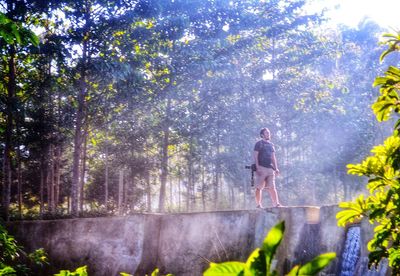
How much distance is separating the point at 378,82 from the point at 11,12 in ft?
33.2

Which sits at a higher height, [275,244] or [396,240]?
[275,244]

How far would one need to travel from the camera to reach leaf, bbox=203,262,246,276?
0.99 metres

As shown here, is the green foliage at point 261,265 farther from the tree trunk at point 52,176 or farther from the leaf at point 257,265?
the tree trunk at point 52,176

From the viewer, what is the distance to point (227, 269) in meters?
1.00

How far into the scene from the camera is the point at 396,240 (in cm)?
206

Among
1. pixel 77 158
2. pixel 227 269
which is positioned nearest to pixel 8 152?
pixel 77 158

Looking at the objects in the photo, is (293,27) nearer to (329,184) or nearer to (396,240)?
(329,184)

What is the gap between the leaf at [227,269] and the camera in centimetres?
99

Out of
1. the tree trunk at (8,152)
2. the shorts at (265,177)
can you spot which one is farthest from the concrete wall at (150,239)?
the tree trunk at (8,152)

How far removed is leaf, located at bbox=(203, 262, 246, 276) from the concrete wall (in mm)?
7354

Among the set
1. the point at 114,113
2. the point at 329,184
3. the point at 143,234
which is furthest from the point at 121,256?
the point at 329,184

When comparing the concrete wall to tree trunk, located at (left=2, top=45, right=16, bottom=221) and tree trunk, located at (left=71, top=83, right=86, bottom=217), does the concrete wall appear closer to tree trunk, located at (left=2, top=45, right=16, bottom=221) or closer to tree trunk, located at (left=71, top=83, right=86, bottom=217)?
tree trunk, located at (left=2, top=45, right=16, bottom=221)

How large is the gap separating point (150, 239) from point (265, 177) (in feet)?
9.17

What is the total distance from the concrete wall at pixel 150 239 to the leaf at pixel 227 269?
735cm
